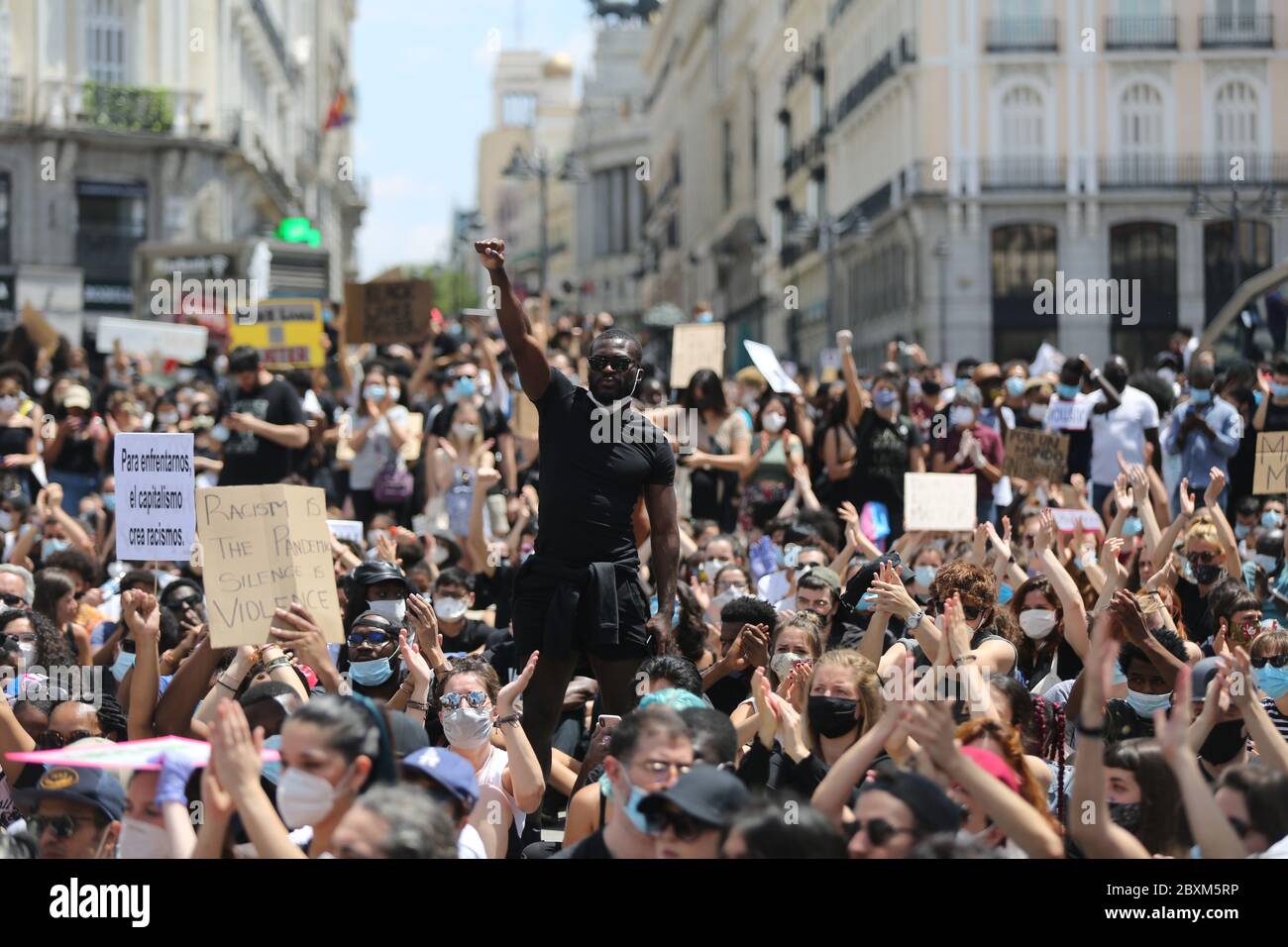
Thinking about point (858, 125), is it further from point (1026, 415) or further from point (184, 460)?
point (184, 460)

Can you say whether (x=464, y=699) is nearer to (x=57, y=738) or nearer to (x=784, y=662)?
(x=784, y=662)

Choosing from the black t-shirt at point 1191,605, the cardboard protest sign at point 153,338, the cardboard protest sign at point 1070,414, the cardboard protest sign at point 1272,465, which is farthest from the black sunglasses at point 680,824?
the cardboard protest sign at point 153,338

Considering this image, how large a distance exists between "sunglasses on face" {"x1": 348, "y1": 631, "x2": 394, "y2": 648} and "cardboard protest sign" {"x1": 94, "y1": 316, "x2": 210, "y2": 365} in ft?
43.1

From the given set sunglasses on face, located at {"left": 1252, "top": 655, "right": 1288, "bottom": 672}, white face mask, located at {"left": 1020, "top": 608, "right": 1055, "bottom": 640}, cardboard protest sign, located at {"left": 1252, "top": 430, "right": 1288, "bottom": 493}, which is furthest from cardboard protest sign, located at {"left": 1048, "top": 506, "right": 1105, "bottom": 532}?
sunglasses on face, located at {"left": 1252, "top": 655, "right": 1288, "bottom": 672}

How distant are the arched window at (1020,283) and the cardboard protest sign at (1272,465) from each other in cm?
3345

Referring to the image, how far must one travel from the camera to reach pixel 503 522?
46.4ft

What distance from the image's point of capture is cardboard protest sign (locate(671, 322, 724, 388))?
15875 millimetres

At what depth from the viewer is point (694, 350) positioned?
52.5ft

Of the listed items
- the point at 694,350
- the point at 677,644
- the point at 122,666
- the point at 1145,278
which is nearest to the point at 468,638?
the point at 677,644

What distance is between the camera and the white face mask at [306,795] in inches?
203

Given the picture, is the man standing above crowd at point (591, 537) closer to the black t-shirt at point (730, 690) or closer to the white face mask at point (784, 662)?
the white face mask at point (784, 662)

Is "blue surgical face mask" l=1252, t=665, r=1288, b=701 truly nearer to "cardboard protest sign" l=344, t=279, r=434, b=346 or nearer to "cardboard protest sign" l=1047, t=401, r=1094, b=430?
"cardboard protest sign" l=1047, t=401, r=1094, b=430

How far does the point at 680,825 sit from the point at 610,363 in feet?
8.12
